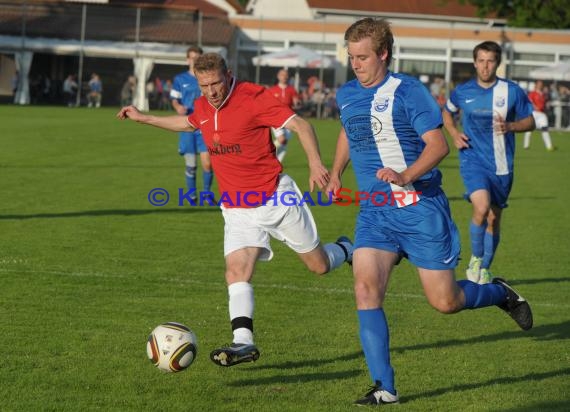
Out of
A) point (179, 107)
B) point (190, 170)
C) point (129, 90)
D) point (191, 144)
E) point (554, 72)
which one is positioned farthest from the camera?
point (129, 90)

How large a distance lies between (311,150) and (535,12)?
56.7m

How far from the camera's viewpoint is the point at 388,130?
604 centimetres

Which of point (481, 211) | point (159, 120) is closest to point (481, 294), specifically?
point (159, 120)

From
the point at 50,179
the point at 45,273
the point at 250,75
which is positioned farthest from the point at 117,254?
the point at 250,75

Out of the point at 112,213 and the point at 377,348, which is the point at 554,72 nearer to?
the point at 112,213

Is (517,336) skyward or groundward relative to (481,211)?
groundward

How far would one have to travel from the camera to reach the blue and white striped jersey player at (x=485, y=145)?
9891 millimetres

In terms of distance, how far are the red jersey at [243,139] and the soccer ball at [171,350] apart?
1137mm

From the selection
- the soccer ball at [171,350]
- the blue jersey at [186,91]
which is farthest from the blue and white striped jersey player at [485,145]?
the blue jersey at [186,91]

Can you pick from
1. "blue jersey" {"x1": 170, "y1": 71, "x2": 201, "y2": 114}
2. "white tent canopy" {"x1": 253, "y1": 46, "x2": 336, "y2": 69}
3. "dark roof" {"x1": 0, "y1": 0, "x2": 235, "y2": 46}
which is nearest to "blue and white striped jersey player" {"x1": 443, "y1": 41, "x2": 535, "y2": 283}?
"blue jersey" {"x1": 170, "y1": 71, "x2": 201, "y2": 114}

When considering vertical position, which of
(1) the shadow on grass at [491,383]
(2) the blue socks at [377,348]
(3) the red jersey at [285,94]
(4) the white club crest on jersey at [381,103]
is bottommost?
(1) the shadow on grass at [491,383]

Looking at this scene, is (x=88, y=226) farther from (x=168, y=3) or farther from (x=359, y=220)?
(x=168, y=3)

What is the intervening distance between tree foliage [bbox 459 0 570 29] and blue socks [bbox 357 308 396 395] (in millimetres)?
56656

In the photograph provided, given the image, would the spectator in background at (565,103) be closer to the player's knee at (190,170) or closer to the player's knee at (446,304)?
the player's knee at (190,170)
